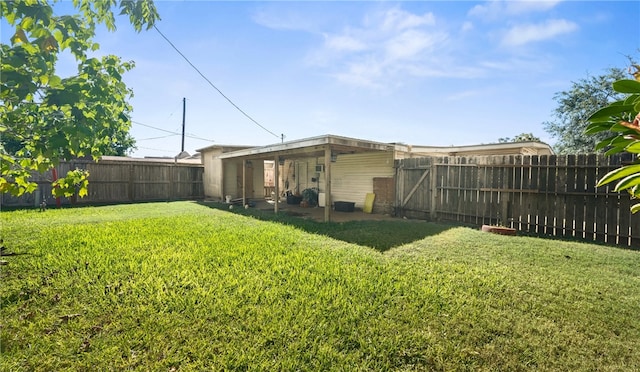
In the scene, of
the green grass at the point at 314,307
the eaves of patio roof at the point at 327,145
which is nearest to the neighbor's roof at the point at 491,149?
the eaves of patio roof at the point at 327,145

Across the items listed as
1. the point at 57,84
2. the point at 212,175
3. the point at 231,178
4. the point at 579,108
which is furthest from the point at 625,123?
the point at 579,108

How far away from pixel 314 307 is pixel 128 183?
14314 millimetres

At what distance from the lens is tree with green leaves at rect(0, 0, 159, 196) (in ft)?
5.77

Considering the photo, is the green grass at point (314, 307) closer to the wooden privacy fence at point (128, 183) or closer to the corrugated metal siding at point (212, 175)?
the wooden privacy fence at point (128, 183)

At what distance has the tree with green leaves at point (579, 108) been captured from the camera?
16047 mm

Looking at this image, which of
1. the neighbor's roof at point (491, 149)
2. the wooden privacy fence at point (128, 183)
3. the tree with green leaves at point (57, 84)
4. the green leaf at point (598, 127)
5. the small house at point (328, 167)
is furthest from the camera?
the wooden privacy fence at point (128, 183)

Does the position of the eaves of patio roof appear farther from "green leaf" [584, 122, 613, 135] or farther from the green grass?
"green leaf" [584, 122, 613, 135]

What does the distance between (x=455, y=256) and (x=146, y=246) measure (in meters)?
5.50

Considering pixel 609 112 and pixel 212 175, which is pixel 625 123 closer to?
pixel 609 112

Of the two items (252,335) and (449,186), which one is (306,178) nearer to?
(449,186)

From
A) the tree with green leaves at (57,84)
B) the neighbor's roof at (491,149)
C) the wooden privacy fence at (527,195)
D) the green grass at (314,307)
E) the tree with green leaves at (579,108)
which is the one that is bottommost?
the green grass at (314,307)

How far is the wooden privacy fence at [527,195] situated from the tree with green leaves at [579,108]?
13105 millimetres

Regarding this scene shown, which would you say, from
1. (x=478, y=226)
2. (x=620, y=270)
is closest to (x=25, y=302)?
(x=620, y=270)

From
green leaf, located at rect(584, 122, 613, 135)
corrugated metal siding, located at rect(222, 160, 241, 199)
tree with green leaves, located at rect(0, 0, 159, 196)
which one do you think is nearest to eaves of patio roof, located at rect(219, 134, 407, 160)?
corrugated metal siding, located at rect(222, 160, 241, 199)
